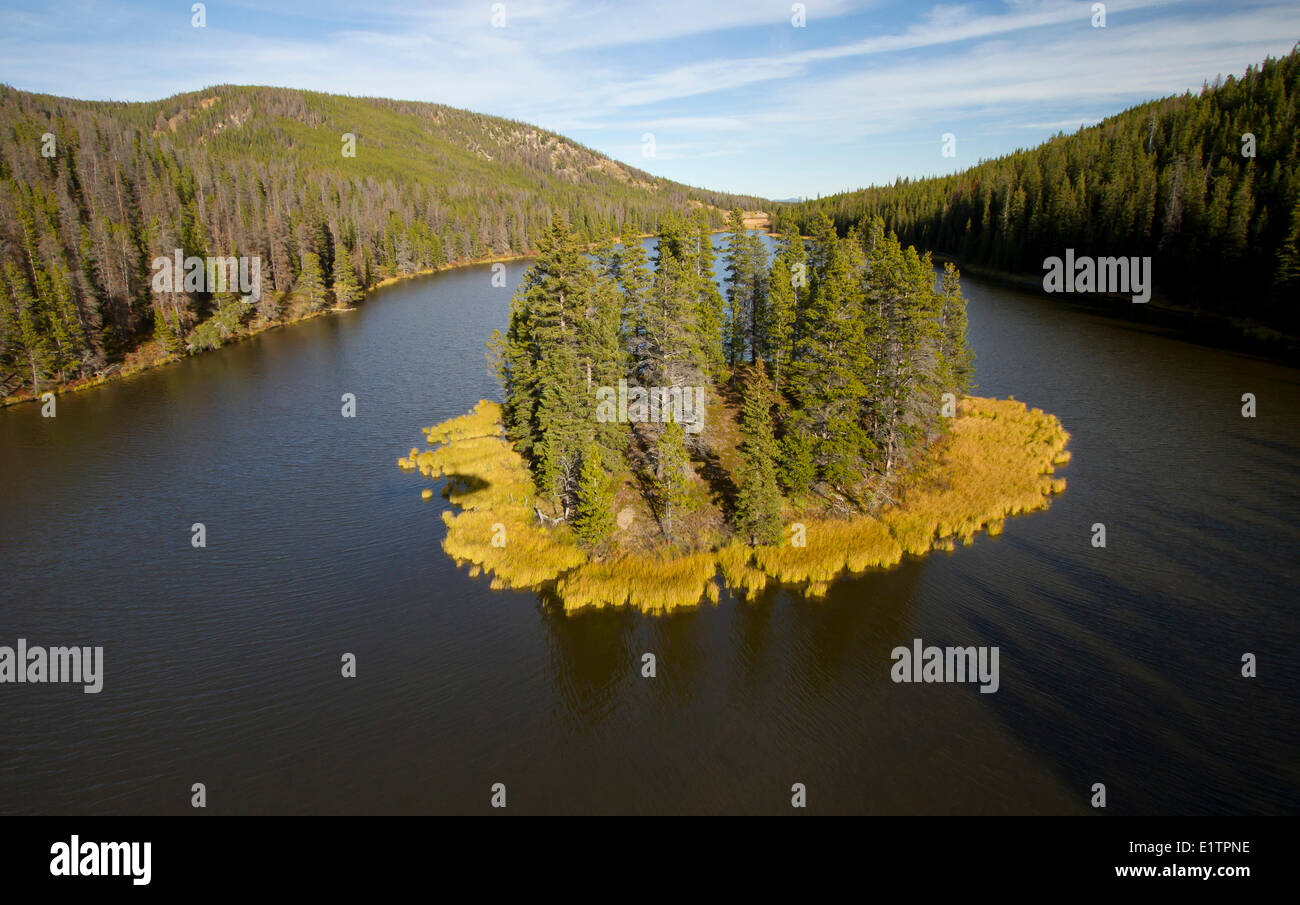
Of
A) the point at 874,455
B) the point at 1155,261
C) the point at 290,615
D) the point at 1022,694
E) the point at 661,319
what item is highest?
the point at 1155,261

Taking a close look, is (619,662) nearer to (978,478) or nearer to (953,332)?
(978,478)

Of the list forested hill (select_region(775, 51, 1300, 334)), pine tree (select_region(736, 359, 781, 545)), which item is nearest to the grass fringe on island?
pine tree (select_region(736, 359, 781, 545))

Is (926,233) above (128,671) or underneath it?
above

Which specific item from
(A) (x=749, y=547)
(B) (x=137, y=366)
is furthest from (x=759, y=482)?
(B) (x=137, y=366)

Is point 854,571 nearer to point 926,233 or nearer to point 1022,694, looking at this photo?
point 1022,694

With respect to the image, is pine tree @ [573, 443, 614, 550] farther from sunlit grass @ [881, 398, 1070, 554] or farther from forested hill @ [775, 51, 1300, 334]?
forested hill @ [775, 51, 1300, 334]

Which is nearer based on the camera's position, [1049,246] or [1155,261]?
[1155,261]

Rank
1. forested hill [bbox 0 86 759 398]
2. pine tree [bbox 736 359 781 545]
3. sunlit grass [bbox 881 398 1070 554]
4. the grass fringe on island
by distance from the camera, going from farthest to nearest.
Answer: forested hill [bbox 0 86 759 398]
sunlit grass [bbox 881 398 1070 554]
pine tree [bbox 736 359 781 545]
the grass fringe on island

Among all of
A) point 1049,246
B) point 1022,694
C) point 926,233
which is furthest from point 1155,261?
point 1022,694
